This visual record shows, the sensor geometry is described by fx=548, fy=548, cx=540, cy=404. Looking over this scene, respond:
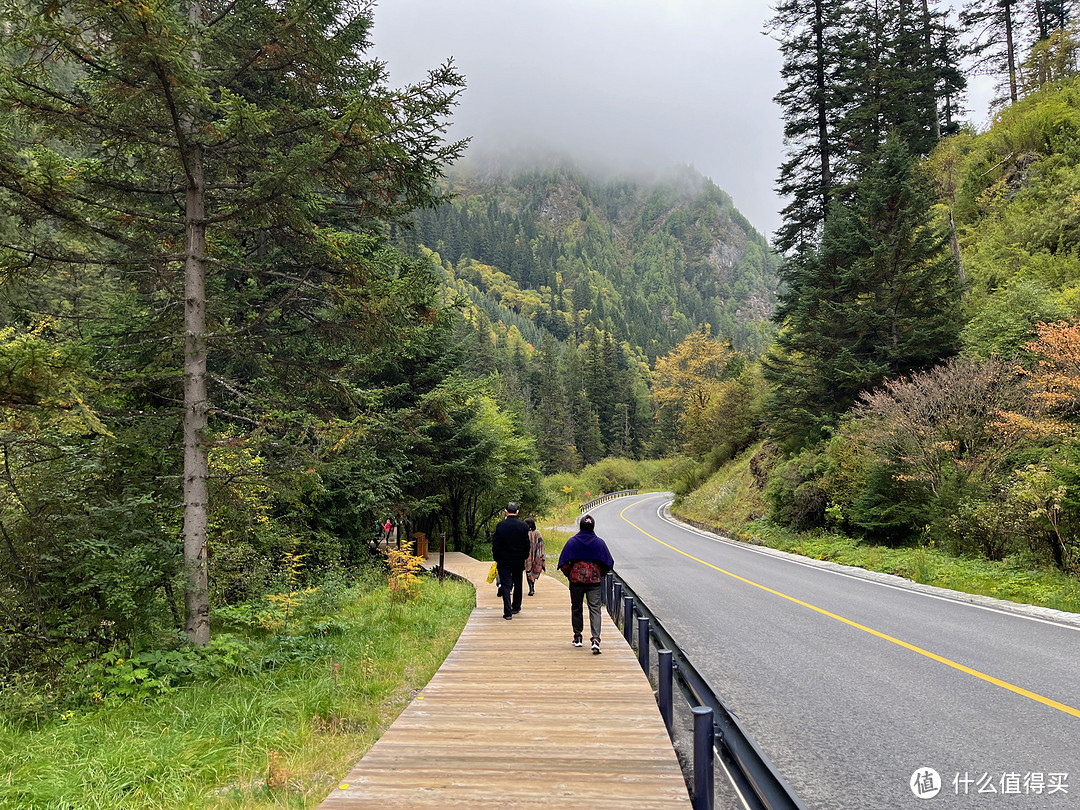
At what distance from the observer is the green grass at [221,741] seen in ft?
13.8

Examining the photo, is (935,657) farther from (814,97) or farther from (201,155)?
(814,97)

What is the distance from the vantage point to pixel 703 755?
12.5ft

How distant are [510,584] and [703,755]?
619cm

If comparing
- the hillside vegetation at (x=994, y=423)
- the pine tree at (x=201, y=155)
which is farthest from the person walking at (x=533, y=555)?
the hillside vegetation at (x=994, y=423)

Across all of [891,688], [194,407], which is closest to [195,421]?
[194,407]

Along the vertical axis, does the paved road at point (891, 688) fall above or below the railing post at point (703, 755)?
below

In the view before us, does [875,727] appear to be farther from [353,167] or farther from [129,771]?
[353,167]

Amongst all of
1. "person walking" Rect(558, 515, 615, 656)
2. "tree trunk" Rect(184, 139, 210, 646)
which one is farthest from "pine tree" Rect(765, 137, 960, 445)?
"tree trunk" Rect(184, 139, 210, 646)

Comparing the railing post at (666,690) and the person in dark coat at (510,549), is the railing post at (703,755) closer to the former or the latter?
the railing post at (666,690)

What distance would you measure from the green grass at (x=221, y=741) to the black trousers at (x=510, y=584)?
195 cm

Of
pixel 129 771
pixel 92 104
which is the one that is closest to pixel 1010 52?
pixel 92 104

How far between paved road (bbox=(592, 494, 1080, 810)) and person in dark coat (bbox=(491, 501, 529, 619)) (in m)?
2.97

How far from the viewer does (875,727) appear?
5.49 metres

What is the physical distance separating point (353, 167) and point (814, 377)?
68.9 feet
